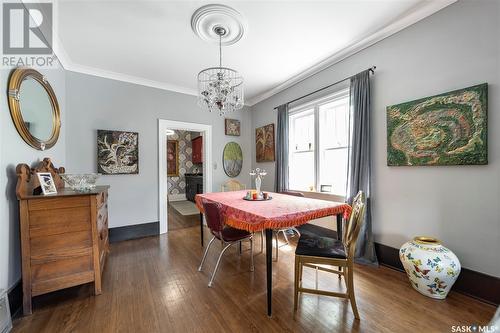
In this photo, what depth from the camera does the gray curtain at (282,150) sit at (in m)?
3.84

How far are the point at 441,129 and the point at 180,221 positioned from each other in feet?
15.2

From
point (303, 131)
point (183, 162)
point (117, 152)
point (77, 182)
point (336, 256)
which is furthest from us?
point (183, 162)

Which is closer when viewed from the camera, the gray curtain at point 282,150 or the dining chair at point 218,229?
the dining chair at point 218,229

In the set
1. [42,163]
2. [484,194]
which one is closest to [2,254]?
[42,163]

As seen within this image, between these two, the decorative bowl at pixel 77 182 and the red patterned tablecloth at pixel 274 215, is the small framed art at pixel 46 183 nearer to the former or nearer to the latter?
the decorative bowl at pixel 77 182

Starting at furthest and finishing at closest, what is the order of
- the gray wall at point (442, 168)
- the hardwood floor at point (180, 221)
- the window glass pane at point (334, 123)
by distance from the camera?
1. the hardwood floor at point (180, 221)
2. the window glass pane at point (334, 123)
3. the gray wall at point (442, 168)

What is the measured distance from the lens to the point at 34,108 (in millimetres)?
2055

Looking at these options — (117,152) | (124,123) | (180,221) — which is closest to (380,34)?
(124,123)

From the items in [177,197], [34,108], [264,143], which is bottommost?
[177,197]

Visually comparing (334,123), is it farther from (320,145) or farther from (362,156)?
(362,156)

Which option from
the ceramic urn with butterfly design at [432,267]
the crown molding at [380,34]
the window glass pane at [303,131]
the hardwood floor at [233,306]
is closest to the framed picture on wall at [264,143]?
the window glass pane at [303,131]

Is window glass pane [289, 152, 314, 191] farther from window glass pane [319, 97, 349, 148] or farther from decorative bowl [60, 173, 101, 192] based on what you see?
decorative bowl [60, 173, 101, 192]

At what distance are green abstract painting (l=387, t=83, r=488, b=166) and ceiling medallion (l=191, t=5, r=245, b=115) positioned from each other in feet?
6.20

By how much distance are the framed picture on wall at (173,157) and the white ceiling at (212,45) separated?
146 inches
